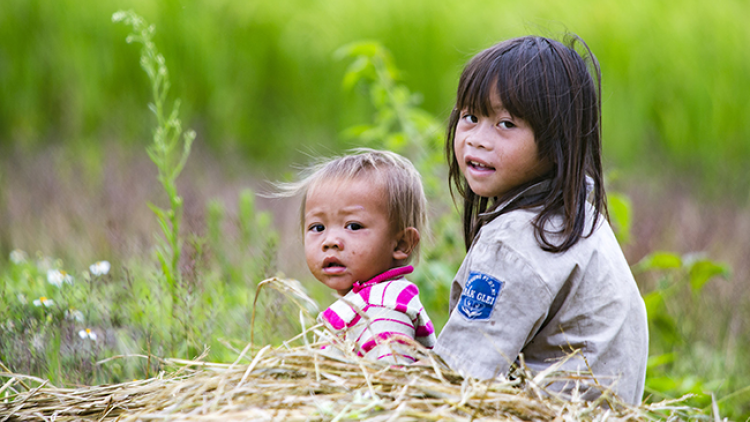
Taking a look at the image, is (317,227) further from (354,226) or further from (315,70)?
(315,70)

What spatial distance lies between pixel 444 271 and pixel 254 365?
1611 millimetres

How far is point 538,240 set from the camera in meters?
1.64

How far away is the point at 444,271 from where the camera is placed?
3.06 metres

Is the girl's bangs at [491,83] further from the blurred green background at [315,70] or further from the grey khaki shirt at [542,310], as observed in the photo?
the blurred green background at [315,70]

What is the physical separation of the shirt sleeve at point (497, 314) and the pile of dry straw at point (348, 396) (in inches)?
1.8

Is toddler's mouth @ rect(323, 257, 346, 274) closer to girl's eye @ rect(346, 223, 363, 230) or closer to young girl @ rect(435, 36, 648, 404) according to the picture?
girl's eye @ rect(346, 223, 363, 230)

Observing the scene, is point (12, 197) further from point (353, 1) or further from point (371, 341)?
point (371, 341)

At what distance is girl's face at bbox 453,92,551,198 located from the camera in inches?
68.1

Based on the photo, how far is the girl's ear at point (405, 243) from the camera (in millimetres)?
2045

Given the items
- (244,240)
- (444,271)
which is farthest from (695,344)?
(244,240)

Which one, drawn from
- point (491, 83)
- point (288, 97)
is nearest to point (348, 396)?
point (491, 83)

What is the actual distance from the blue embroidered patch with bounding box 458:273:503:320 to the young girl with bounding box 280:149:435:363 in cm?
27

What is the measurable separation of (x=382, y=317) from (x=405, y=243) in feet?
0.95

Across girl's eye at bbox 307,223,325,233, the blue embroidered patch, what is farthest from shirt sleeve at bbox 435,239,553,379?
girl's eye at bbox 307,223,325,233
